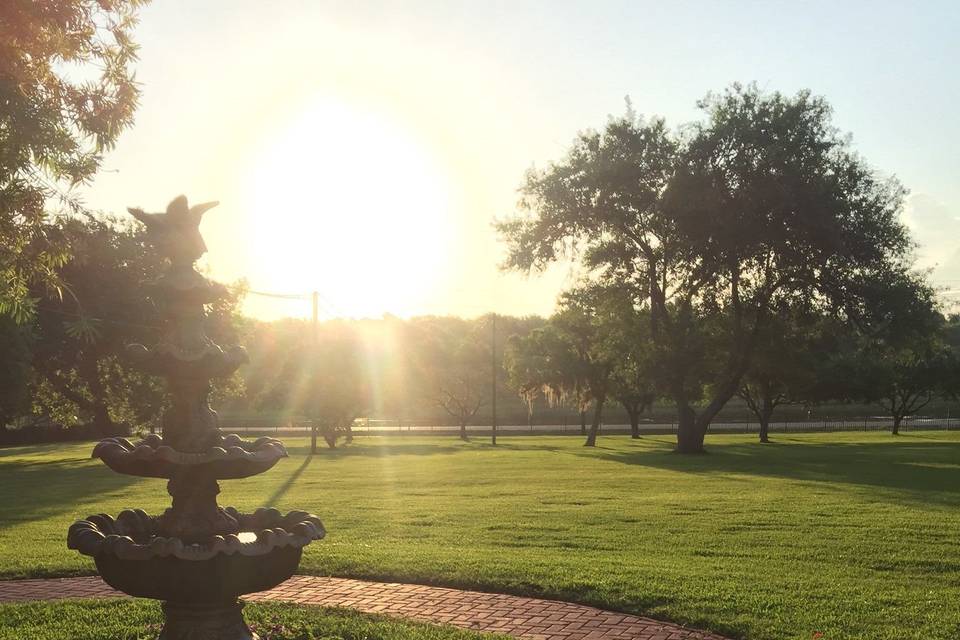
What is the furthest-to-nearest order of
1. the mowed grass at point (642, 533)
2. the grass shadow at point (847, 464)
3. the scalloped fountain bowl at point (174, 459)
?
the grass shadow at point (847, 464) → the mowed grass at point (642, 533) → the scalloped fountain bowl at point (174, 459)

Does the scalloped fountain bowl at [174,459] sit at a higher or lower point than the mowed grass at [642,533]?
higher

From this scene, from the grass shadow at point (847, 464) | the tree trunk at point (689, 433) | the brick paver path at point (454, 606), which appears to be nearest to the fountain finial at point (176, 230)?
the brick paver path at point (454, 606)

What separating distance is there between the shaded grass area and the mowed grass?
6.61ft

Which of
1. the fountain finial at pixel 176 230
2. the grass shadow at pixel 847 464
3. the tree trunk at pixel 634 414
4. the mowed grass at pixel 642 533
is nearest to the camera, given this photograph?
the fountain finial at pixel 176 230

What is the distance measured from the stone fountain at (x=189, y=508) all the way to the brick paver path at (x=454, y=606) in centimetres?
237

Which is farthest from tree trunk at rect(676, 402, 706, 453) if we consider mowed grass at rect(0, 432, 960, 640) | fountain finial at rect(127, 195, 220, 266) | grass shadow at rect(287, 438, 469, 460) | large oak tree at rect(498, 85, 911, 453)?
fountain finial at rect(127, 195, 220, 266)

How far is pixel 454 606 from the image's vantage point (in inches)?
367

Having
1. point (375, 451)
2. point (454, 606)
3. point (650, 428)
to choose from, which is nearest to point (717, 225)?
point (375, 451)

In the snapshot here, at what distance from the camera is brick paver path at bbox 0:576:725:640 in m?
8.21

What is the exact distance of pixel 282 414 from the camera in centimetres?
8725

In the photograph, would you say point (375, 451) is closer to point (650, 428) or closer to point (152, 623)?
point (152, 623)

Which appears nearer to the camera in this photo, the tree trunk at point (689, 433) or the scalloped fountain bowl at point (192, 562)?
the scalloped fountain bowl at point (192, 562)

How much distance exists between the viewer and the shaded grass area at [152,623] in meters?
7.85

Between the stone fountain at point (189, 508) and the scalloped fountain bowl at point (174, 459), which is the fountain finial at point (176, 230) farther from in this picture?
the scalloped fountain bowl at point (174, 459)
